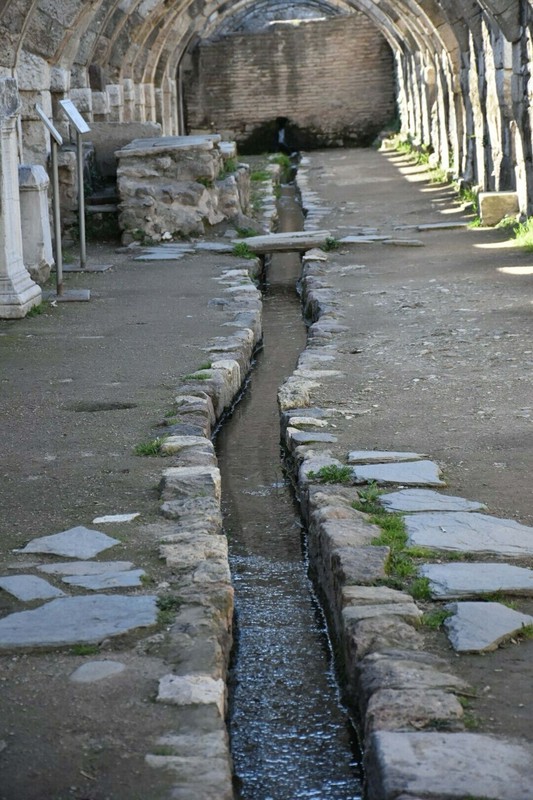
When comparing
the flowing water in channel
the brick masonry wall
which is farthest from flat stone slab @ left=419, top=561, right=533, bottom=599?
the brick masonry wall

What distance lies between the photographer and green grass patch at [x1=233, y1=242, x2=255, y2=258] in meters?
12.3

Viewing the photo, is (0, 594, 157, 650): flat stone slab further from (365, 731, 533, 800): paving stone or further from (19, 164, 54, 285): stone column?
(19, 164, 54, 285): stone column

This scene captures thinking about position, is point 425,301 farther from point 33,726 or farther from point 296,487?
point 33,726

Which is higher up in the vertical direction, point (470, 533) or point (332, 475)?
point (332, 475)

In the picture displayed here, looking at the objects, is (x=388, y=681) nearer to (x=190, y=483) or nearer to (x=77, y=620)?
(x=77, y=620)

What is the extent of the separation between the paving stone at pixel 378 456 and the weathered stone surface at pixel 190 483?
0.65m

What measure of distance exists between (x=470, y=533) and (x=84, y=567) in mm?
1396

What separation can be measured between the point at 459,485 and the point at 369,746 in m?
2.12

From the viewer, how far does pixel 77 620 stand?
357cm

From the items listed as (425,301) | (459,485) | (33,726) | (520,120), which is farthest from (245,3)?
(33,726)

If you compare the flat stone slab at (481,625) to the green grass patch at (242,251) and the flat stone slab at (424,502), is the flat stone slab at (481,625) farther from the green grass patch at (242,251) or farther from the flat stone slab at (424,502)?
the green grass patch at (242,251)

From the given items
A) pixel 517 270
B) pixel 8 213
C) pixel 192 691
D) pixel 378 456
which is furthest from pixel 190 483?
pixel 517 270

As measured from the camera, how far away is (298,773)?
312 cm

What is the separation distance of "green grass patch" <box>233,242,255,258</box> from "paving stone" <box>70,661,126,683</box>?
925 centimetres
